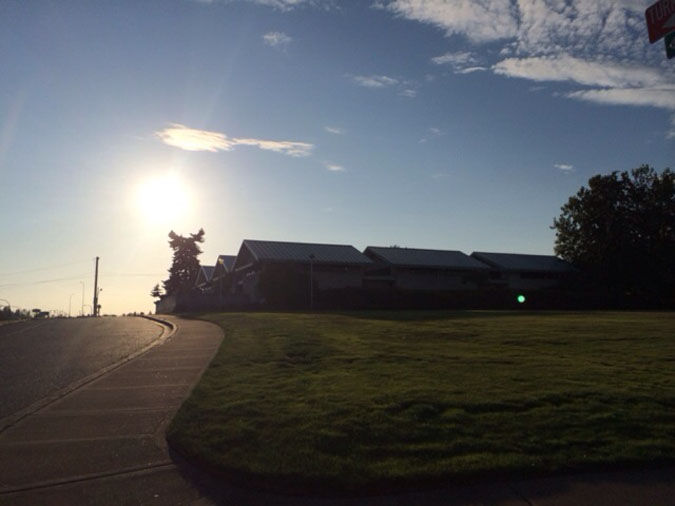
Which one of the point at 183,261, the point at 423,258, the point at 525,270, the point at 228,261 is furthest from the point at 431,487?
the point at 183,261

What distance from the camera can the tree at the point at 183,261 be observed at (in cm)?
9538

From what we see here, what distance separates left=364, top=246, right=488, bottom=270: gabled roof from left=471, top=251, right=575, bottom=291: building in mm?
2145

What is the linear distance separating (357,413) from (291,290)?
37724 millimetres

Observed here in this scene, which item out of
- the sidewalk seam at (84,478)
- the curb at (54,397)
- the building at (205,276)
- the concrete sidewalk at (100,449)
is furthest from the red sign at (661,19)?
the building at (205,276)

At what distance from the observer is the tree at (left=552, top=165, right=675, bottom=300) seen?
5919cm

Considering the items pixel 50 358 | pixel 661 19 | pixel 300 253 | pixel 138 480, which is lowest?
pixel 138 480

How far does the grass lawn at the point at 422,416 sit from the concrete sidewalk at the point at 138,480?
0.20 meters

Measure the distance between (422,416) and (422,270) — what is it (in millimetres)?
48853

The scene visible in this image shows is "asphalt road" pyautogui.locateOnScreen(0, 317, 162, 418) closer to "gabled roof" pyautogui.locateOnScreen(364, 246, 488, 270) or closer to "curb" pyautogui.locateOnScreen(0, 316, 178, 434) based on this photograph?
"curb" pyautogui.locateOnScreen(0, 316, 178, 434)

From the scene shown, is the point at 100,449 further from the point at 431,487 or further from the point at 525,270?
the point at 525,270

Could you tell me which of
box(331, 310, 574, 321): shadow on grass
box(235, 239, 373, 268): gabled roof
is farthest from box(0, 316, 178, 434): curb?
box(235, 239, 373, 268): gabled roof

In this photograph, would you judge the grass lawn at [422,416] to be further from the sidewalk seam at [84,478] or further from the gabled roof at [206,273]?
the gabled roof at [206,273]

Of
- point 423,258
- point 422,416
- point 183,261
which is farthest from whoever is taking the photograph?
point 183,261

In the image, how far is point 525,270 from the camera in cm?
5991
